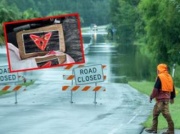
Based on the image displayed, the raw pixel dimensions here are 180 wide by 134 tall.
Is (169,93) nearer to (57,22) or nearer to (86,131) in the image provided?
(86,131)

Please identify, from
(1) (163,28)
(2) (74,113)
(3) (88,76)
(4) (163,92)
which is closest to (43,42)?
(3) (88,76)

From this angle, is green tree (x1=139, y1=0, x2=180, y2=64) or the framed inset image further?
green tree (x1=139, y1=0, x2=180, y2=64)

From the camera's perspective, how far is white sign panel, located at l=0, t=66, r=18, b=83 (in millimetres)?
18866

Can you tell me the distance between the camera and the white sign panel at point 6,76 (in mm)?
18866

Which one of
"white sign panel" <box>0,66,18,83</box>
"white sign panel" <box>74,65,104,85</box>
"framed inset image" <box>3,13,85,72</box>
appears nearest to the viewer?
"framed inset image" <box>3,13,85,72</box>

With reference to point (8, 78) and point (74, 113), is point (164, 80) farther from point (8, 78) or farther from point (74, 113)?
point (8, 78)

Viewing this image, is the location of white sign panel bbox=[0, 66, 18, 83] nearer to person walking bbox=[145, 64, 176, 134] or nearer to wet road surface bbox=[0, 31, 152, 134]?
wet road surface bbox=[0, 31, 152, 134]

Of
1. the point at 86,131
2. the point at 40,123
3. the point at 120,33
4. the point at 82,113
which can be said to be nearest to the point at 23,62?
the point at 82,113

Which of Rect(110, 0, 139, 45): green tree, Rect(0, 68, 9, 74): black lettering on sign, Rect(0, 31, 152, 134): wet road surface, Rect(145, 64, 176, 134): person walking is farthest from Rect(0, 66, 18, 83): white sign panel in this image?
Rect(110, 0, 139, 45): green tree

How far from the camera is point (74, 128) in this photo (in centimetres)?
1267

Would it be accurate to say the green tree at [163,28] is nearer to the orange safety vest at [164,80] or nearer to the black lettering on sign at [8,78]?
the black lettering on sign at [8,78]

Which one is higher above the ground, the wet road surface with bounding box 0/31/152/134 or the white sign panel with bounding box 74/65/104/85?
the white sign panel with bounding box 74/65/104/85

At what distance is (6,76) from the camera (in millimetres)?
19000

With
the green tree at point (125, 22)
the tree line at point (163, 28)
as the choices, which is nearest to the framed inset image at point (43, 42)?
the tree line at point (163, 28)
